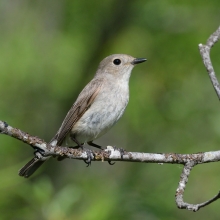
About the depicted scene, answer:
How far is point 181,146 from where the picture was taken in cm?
751

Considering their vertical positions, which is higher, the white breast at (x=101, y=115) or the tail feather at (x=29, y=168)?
the white breast at (x=101, y=115)

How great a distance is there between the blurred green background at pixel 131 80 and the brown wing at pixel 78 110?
1.22 metres

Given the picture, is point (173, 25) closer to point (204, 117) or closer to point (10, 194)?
point (204, 117)

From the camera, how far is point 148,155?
3963 millimetres

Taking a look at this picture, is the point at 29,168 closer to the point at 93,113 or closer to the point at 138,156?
the point at 93,113

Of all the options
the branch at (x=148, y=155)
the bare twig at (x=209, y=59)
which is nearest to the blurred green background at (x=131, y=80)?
the bare twig at (x=209, y=59)

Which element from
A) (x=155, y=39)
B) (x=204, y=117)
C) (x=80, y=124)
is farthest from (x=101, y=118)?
(x=155, y=39)

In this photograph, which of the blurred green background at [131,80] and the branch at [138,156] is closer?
the branch at [138,156]

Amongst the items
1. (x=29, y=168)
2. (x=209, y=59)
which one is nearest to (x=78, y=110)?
(x=29, y=168)

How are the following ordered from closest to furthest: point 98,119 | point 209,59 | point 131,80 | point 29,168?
1. point 209,59
2. point 29,168
3. point 98,119
4. point 131,80

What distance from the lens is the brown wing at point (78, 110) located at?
18.4 feet

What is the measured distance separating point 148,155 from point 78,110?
2.00 m

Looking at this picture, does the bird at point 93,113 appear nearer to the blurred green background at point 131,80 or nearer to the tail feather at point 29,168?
the tail feather at point 29,168

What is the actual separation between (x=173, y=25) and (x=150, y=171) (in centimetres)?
265
